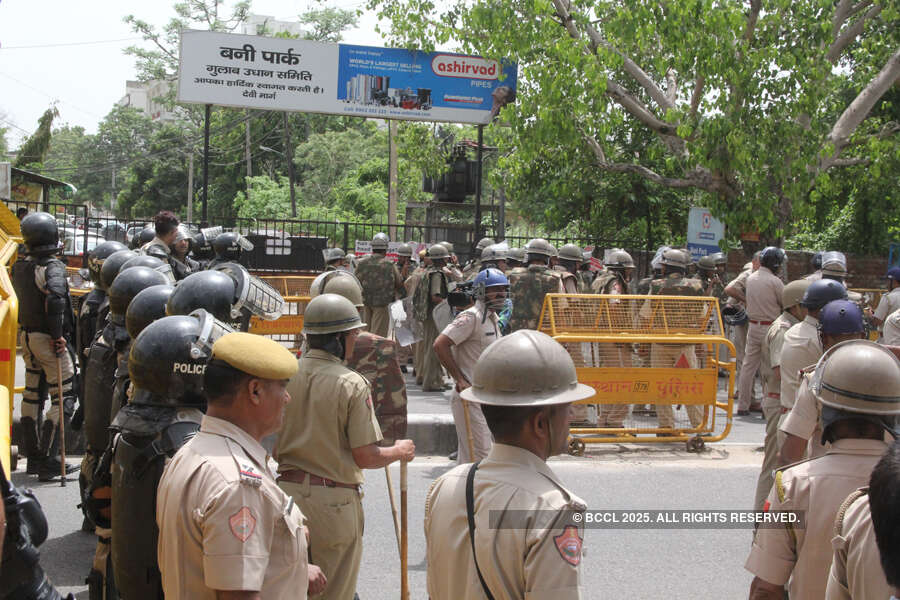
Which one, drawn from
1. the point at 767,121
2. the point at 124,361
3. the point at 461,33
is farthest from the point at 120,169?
the point at 124,361

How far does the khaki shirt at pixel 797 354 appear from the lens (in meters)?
4.98

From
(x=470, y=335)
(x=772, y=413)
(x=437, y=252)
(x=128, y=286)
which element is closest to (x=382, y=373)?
(x=128, y=286)

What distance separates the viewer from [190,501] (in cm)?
238

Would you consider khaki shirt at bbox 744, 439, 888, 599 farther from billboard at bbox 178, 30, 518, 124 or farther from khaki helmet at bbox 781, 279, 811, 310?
billboard at bbox 178, 30, 518, 124

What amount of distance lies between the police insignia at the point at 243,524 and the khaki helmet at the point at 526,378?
0.69 metres

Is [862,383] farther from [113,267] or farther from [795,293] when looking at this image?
[113,267]

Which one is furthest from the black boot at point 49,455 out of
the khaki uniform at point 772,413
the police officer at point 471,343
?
the khaki uniform at point 772,413

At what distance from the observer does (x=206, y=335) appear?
309 centimetres

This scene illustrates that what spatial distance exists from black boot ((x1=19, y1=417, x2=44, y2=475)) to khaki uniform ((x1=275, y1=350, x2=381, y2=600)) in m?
4.09

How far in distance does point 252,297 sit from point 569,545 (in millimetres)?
2699

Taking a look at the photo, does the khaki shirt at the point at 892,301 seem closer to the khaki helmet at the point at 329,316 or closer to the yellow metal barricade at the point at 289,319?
the khaki helmet at the point at 329,316

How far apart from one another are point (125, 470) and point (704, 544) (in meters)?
4.25

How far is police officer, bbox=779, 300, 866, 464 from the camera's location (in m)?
4.10

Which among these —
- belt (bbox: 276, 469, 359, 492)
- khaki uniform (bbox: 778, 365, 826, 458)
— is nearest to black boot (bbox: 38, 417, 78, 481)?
belt (bbox: 276, 469, 359, 492)
